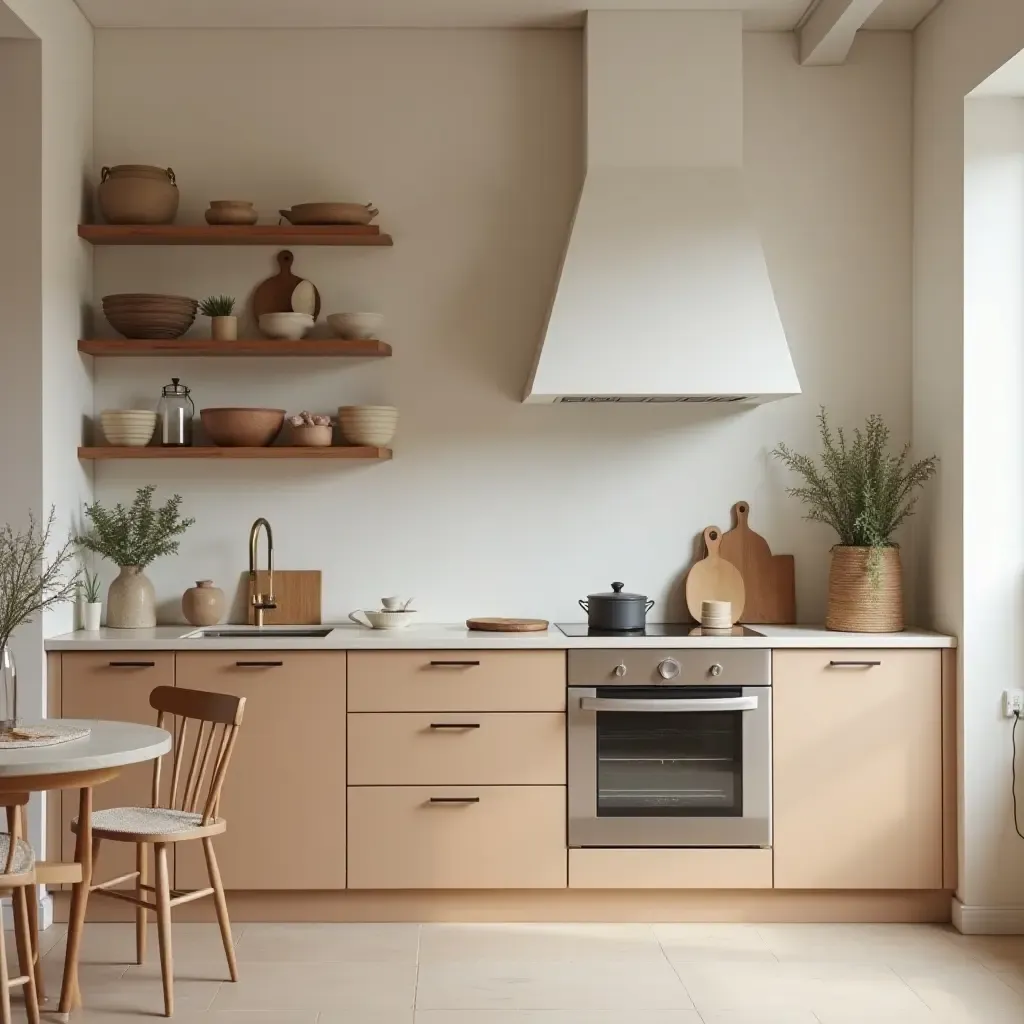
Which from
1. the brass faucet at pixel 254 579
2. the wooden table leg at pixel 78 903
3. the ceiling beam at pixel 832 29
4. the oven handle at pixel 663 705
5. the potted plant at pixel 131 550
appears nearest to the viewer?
the wooden table leg at pixel 78 903

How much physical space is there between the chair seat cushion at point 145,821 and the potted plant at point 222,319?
1572 millimetres

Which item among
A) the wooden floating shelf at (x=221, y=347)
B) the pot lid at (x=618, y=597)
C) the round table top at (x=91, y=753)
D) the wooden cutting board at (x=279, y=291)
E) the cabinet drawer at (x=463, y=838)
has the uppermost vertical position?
the wooden cutting board at (x=279, y=291)

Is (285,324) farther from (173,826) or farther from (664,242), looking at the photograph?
(173,826)

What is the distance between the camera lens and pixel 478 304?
14.0 ft

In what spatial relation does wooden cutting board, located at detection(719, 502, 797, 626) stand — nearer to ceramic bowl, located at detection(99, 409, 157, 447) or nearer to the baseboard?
the baseboard

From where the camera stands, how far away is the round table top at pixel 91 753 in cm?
256

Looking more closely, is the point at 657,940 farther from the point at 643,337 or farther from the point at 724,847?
the point at 643,337

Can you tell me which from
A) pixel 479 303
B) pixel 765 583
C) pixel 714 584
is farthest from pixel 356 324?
pixel 765 583

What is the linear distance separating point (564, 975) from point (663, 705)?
824 millimetres

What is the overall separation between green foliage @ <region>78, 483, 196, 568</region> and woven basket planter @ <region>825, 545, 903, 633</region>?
7.11 ft

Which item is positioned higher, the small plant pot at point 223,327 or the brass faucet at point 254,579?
the small plant pot at point 223,327

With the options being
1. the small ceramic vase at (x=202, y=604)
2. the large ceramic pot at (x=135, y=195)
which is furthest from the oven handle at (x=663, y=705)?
the large ceramic pot at (x=135, y=195)

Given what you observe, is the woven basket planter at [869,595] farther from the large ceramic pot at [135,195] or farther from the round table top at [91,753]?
the large ceramic pot at [135,195]

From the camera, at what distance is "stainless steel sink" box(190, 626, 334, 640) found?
150 inches
